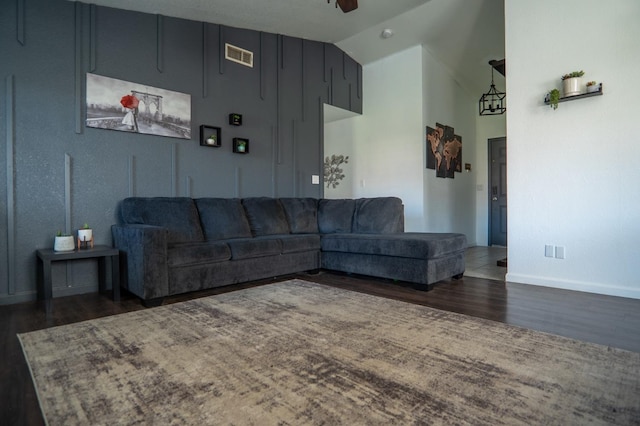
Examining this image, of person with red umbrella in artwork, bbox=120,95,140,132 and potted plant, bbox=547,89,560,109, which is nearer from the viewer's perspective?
potted plant, bbox=547,89,560,109

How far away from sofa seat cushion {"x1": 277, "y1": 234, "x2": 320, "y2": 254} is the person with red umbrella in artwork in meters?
1.87

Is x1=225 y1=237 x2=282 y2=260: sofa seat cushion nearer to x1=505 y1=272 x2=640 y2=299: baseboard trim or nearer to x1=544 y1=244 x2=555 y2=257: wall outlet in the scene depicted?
x1=505 y1=272 x2=640 y2=299: baseboard trim

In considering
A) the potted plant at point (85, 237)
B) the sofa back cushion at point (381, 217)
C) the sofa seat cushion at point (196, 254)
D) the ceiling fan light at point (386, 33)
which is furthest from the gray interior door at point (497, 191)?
the potted plant at point (85, 237)

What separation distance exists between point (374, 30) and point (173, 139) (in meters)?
3.22

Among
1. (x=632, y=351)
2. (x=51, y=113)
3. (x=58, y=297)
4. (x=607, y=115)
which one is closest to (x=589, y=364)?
(x=632, y=351)

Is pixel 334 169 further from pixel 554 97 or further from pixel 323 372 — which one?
pixel 323 372

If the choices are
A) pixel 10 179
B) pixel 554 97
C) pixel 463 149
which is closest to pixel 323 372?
pixel 10 179

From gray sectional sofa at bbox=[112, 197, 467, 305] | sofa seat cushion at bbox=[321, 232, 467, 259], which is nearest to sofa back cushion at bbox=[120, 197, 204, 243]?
gray sectional sofa at bbox=[112, 197, 467, 305]

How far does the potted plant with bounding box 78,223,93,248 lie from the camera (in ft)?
9.73

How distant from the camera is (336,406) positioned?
1244 millimetres

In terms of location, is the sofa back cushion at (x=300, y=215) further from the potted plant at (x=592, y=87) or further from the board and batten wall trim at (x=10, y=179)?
the potted plant at (x=592, y=87)

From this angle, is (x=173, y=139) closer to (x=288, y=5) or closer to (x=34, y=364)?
(x=288, y=5)

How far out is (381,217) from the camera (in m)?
4.10

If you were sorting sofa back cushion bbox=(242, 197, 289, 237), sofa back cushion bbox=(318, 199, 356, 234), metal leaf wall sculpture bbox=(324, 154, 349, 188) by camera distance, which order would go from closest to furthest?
sofa back cushion bbox=(242, 197, 289, 237), sofa back cushion bbox=(318, 199, 356, 234), metal leaf wall sculpture bbox=(324, 154, 349, 188)
